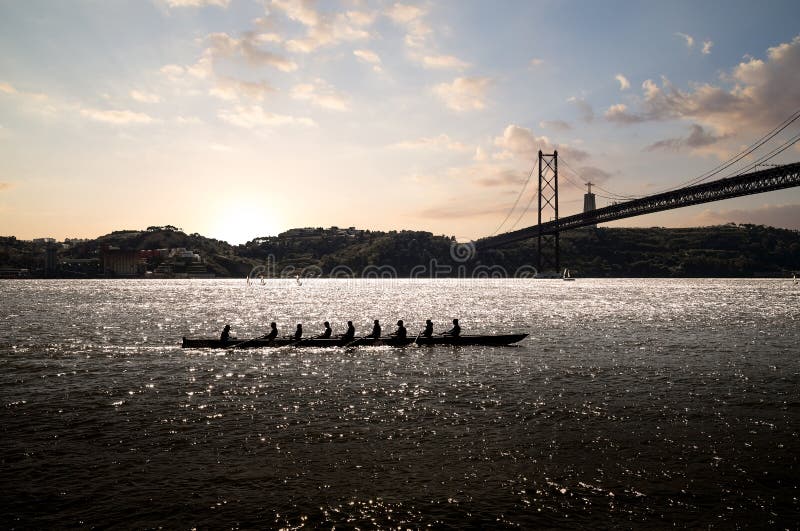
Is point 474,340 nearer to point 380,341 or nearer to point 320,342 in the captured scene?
point 380,341

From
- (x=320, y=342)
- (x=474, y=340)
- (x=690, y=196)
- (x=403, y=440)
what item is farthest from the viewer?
(x=690, y=196)

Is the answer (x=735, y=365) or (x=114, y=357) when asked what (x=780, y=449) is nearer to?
(x=735, y=365)

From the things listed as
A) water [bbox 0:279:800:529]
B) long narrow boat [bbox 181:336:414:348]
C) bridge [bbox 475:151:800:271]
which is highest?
bridge [bbox 475:151:800:271]

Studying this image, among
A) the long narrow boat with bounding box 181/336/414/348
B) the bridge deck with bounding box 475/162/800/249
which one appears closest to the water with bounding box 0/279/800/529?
the long narrow boat with bounding box 181/336/414/348

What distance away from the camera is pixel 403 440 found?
42.7 ft

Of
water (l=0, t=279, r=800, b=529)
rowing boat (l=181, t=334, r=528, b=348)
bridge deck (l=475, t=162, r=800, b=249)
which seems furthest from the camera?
bridge deck (l=475, t=162, r=800, b=249)

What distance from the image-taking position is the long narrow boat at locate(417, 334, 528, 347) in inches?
1178

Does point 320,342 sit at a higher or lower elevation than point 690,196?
lower

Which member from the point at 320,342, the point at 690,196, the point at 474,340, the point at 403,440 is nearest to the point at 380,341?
the point at 320,342

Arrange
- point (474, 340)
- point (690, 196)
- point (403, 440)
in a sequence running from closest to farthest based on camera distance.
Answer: point (403, 440) < point (474, 340) < point (690, 196)

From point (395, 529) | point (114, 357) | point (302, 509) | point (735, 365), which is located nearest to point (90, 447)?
point (302, 509)

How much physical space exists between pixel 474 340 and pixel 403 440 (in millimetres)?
17741

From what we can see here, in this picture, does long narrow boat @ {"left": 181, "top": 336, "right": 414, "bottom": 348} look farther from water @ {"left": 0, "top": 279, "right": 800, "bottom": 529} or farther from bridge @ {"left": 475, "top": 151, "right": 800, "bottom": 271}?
bridge @ {"left": 475, "top": 151, "right": 800, "bottom": 271}

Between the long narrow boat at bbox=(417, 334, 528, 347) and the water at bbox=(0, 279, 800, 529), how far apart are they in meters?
2.92
